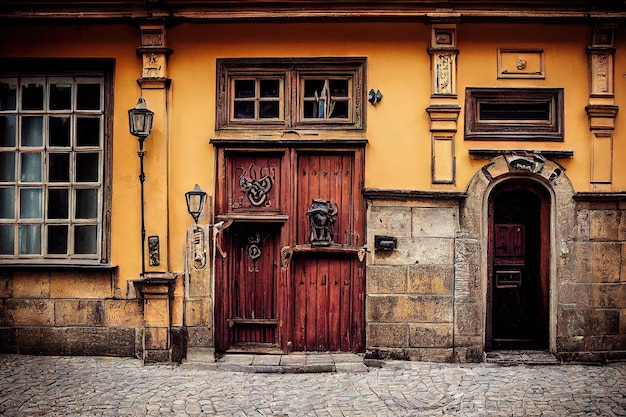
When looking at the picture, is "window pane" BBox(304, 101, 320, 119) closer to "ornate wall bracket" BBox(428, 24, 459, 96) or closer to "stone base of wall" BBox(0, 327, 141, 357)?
"ornate wall bracket" BBox(428, 24, 459, 96)

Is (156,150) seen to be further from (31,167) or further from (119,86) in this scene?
(31,167)

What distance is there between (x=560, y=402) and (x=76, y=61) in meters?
7.18

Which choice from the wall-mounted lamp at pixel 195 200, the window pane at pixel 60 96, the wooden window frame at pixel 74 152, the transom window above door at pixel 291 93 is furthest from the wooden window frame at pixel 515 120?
the window pane at pixel 60 96

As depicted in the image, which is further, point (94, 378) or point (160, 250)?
point (160, 250)

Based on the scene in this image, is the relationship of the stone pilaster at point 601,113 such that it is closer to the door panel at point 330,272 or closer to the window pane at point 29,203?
the door panel at point 330,272

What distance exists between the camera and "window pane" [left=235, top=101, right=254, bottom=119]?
717cm

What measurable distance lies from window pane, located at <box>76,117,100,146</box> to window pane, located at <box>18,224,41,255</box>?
51.8 inches

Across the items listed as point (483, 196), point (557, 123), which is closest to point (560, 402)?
point (483, 196)

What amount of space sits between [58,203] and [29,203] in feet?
1.36

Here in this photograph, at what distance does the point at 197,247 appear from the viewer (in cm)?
696

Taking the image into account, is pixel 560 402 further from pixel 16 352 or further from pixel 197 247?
pixel 16 352

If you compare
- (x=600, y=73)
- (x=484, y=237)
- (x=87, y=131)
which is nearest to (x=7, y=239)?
(x=87, y=131)

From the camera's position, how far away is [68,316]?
23.1 ft

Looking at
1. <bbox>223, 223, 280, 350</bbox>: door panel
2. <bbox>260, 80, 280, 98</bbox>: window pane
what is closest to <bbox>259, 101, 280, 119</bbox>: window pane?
<bbox>260, 80, 280, 98</bbox>: window pane
